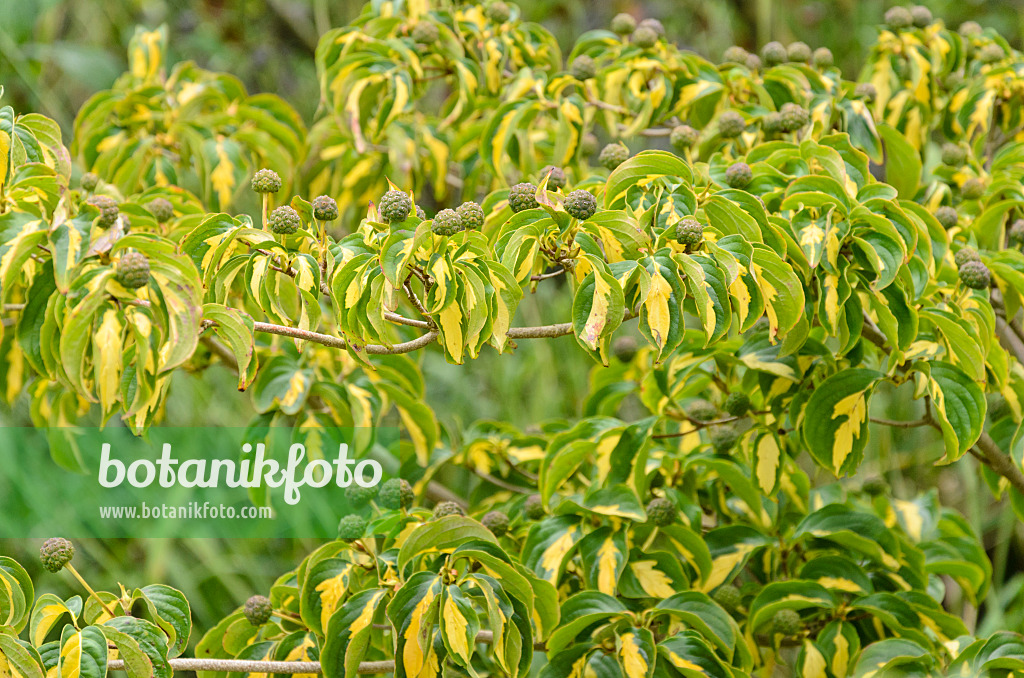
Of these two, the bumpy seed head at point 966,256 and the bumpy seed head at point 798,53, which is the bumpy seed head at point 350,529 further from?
the bumpy seed head at point 798,53

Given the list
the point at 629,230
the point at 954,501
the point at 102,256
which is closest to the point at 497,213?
the point at 629,230

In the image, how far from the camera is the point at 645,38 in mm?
1635

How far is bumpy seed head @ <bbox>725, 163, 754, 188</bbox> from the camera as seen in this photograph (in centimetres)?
123

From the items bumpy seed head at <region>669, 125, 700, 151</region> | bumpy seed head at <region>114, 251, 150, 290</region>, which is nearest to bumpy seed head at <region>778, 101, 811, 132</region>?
bumpy seed head at <region>669, 125, 700, 151</region>

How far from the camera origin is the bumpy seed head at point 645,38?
164cm

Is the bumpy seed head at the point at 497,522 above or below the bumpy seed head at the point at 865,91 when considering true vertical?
below

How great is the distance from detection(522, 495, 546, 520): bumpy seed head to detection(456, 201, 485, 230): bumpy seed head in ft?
1.80

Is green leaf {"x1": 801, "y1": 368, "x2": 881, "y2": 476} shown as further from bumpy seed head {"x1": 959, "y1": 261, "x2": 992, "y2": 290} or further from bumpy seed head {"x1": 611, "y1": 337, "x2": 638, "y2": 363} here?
bumpy seed head {"x1": 611, "y1": 337, "x2": 638, "y2": 363}

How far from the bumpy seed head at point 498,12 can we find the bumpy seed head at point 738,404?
765 mm

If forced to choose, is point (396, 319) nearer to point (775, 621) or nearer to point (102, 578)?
point (775, 621)

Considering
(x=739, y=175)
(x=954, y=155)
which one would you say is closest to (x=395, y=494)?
(x=739, y=175)

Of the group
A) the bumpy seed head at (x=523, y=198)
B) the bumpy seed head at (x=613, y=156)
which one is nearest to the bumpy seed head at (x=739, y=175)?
the bumpy seed head at (x=613, y=156)

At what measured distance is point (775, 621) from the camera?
1407 mm

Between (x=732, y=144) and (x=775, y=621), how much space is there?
718 mm
